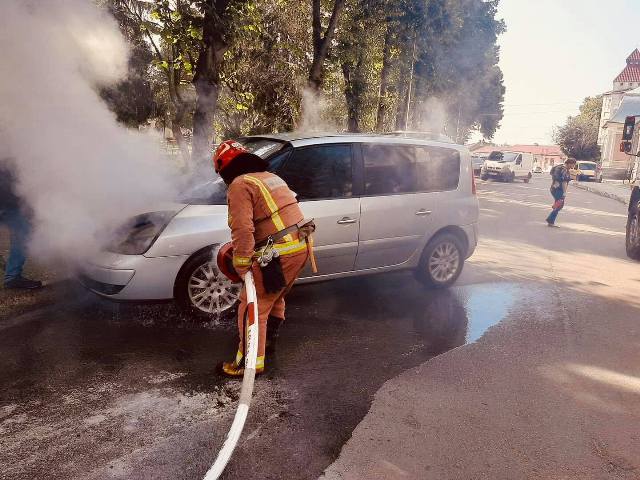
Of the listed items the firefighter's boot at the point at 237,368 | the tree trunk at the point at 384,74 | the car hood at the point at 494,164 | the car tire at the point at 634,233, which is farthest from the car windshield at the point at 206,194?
the car hood at the point at 494,164

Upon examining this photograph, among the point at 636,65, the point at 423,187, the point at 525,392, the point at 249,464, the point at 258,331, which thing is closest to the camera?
the point at 249,464

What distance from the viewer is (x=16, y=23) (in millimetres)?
4410

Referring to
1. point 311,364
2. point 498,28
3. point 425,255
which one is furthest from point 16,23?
point 498,28

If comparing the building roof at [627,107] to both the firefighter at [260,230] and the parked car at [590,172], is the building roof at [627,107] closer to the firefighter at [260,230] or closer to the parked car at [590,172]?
the parked car at [590,172]

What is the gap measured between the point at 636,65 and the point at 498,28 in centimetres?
5534

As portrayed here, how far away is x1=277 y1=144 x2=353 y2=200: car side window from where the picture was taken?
4.93m

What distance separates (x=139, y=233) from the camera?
443 cm

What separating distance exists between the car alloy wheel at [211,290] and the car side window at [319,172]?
1.06m

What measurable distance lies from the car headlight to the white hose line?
138cm

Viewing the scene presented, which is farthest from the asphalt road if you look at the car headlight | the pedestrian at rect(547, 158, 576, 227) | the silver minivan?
the pedestrian at rect(547, 158, 576, 227)

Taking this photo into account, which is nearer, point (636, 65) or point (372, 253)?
point (372, 253)

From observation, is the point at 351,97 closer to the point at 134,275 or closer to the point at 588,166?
the point at 134,275

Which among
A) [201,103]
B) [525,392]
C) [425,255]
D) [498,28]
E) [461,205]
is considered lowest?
[525,392]

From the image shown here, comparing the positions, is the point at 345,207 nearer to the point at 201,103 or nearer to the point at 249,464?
the point at 249,464
